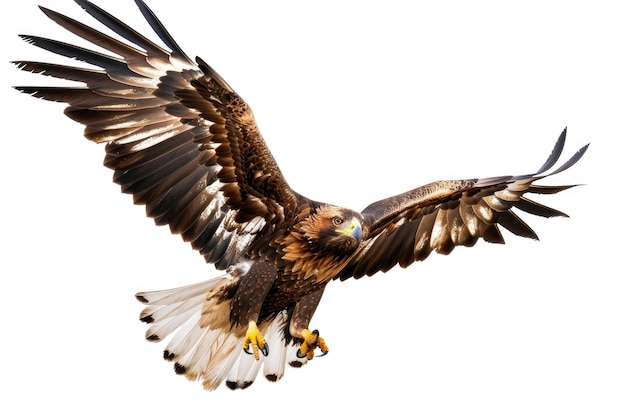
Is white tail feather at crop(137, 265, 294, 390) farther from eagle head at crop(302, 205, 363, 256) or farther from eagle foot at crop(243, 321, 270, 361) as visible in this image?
eagle head at crop(302, 205, 363, 256)

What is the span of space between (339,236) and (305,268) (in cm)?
35

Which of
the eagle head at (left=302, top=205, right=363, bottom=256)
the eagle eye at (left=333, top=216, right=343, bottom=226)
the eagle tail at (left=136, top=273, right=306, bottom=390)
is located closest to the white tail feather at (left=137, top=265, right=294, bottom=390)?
the eagle tail at (left=136, top=273, right=306, bottom=390)

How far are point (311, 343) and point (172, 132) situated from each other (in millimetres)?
1930

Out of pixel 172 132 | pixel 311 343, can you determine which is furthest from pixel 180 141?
pixel 311 343

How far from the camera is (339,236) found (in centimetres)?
775

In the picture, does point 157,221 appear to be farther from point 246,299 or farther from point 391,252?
point 391,252

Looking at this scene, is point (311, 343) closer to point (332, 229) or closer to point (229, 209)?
point (332, 229)

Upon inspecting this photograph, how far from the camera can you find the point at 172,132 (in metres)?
7.60

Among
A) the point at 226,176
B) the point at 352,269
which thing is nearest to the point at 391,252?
the point at 352,269

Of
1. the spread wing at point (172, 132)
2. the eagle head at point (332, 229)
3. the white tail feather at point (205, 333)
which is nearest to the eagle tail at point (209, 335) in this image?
the white tail feather at point (205, 333)

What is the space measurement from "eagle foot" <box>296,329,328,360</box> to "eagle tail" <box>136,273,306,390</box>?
1.09 ft

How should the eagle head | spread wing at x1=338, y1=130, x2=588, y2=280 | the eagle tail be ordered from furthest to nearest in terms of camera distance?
spread wing at x1=338, y1=130, x2=588, y2=280 < the eagle tail < the eagle head

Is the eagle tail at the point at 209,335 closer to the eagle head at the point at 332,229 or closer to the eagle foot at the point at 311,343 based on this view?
the eagle foot at the point at 311,343

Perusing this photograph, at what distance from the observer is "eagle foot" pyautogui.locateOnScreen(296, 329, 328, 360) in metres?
8.21
